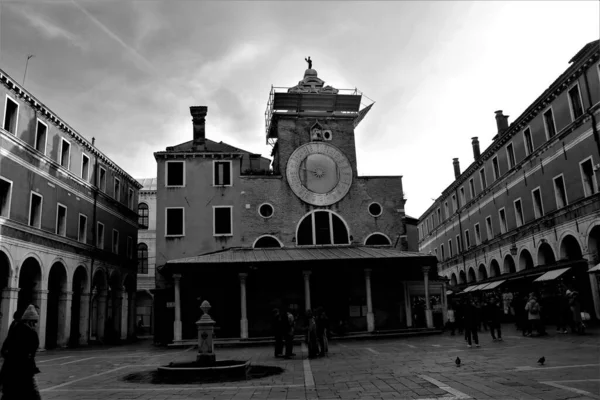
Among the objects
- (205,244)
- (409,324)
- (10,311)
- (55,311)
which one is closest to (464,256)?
(409,324)

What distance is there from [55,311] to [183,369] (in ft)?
65.9

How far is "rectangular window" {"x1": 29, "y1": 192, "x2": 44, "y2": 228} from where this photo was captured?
23.3m

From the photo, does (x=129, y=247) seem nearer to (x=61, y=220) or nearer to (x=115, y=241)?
(x=115, y=241)

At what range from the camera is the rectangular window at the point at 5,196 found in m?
20.8

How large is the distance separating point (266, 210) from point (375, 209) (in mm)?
6149

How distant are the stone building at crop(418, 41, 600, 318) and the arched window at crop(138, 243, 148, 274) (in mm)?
28181

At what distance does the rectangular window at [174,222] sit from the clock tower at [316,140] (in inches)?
239

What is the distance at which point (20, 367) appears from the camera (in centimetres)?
662

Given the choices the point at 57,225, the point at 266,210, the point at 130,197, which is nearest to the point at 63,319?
the point at 57,225

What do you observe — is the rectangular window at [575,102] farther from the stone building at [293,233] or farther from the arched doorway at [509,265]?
the arched doorway at [509,265]

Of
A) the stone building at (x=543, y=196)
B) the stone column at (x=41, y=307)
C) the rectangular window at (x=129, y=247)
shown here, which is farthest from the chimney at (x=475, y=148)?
the stone column at (x=41, y=307)

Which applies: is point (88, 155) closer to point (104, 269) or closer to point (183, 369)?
point (104, 269)

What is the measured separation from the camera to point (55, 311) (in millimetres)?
27469

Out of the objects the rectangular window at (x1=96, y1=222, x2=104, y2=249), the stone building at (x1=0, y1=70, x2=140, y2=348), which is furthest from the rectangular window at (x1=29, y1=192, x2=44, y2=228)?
the rectangular window at (x1=96, y1=222, x2=104, y2=249)
